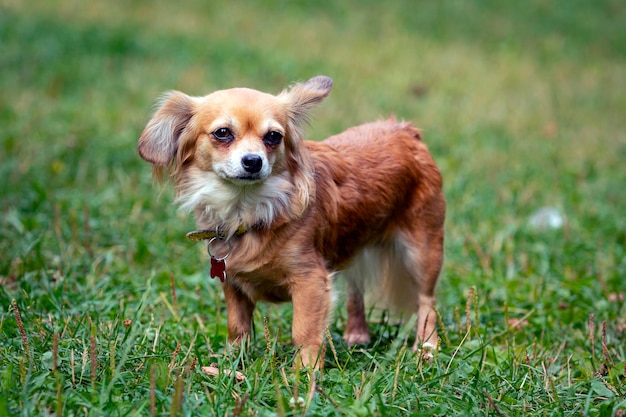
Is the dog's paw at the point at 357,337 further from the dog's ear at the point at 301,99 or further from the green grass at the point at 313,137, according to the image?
the dog's ear at the point at 301,99

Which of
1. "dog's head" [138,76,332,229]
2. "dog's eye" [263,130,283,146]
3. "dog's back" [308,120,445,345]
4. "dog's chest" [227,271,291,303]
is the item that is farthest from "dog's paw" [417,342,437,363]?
"dog's eye" [263,130,283,146]

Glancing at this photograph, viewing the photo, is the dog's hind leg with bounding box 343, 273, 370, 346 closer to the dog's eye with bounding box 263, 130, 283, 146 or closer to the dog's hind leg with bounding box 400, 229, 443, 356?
the dog's hind leg with bounding box 400, 229, 443, 356

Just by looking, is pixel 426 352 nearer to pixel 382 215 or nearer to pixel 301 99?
pixel 382 215

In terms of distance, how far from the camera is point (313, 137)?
7.47 meters

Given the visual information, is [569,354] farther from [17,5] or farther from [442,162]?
[17,5]

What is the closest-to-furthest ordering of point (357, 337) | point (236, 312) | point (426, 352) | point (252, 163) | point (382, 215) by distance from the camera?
point (252, 163)
point (426, 352)
point (236, 312)
point (382, 215)
point (357, 337)

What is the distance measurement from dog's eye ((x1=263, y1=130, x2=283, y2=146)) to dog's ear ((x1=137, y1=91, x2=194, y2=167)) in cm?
41

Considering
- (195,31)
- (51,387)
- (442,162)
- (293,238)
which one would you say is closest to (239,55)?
(195,31)

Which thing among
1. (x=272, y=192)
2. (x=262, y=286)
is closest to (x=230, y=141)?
(x=272, y=192)

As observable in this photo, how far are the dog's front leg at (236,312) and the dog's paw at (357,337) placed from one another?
0.66 m

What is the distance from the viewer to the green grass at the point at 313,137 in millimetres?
2902

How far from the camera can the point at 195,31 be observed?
11477mm

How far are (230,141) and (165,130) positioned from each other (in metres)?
0.35

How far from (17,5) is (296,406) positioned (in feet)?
33.4
